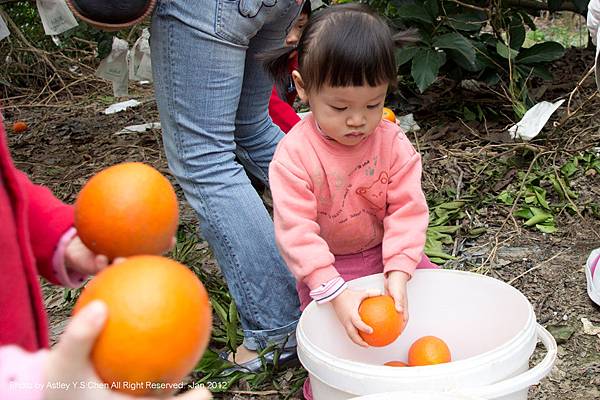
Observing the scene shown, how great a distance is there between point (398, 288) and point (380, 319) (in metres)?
0.13

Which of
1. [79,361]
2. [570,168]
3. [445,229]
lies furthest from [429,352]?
[570,168]

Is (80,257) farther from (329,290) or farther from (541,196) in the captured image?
(541,196)

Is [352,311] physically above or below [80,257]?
below

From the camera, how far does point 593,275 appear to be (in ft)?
7.03

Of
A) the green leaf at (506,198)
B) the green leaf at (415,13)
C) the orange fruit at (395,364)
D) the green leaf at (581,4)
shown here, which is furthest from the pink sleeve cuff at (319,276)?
the green leaf at (581,4)

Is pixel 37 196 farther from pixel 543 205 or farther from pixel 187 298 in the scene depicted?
pixel 543 205

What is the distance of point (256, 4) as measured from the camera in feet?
5.47

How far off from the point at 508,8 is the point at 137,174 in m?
2.97

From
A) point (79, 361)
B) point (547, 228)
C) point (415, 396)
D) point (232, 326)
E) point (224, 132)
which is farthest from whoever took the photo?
point (547, 228)

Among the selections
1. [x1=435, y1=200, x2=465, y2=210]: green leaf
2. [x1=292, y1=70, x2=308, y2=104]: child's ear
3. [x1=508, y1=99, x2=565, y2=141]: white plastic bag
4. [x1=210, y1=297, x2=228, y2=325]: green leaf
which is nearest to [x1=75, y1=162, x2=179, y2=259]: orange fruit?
[x1=292, y1=70, x2=308, y2=104]: child's ear

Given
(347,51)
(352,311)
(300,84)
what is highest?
(347,51)

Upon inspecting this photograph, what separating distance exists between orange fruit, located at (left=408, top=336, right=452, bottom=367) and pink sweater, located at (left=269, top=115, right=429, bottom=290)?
17 centimetres

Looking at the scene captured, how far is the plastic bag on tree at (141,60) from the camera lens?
3.14 m

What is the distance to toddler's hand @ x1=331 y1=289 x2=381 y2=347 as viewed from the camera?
1.58 meters
